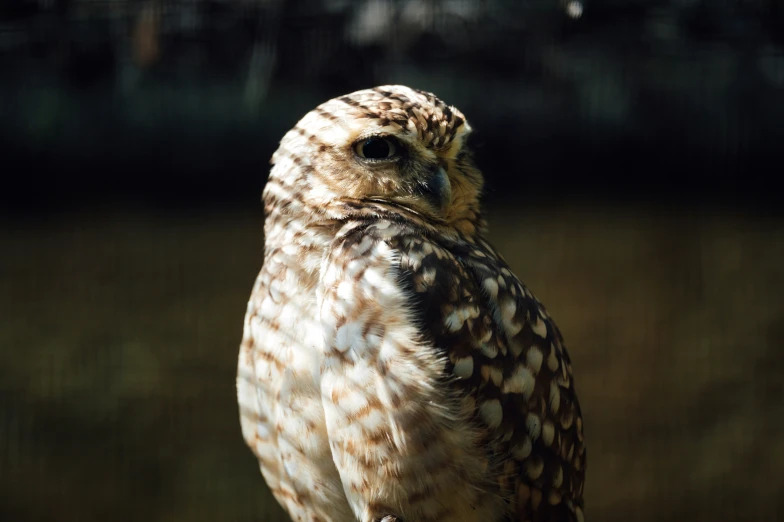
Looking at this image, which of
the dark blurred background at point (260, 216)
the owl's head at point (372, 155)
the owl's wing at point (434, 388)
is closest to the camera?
the owl's wing at point (434, 388)

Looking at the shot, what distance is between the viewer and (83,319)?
3.55 m

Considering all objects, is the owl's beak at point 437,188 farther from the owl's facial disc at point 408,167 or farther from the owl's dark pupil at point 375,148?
the owl's dark pupil at point 375,148

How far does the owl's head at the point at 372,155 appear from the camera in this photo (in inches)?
65.9

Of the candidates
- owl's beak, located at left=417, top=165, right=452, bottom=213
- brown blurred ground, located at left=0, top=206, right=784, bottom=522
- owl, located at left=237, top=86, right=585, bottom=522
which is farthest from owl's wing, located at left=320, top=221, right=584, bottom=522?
brown blurred ground, located at left=0, top=206, right=784, bottom=522

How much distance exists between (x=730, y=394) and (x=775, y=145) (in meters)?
1.30

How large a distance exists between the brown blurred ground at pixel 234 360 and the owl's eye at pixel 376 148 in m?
1.93

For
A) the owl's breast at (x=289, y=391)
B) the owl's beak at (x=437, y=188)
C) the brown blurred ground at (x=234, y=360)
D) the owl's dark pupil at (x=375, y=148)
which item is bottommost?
the brown blurred ground at (x=234, y=360)

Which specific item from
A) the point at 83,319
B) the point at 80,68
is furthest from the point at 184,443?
the point at 80,68

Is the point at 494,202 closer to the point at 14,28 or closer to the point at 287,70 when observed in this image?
the point at 287,70

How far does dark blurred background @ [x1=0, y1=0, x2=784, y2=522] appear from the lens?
121 inches

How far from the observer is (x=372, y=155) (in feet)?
5.57

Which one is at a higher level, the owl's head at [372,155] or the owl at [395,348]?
the owl's head at [372,155]

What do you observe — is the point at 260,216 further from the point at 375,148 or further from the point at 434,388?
the point at 434,388

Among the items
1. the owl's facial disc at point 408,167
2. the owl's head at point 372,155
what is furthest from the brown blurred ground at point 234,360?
the owl's facial disc at point 408,167
